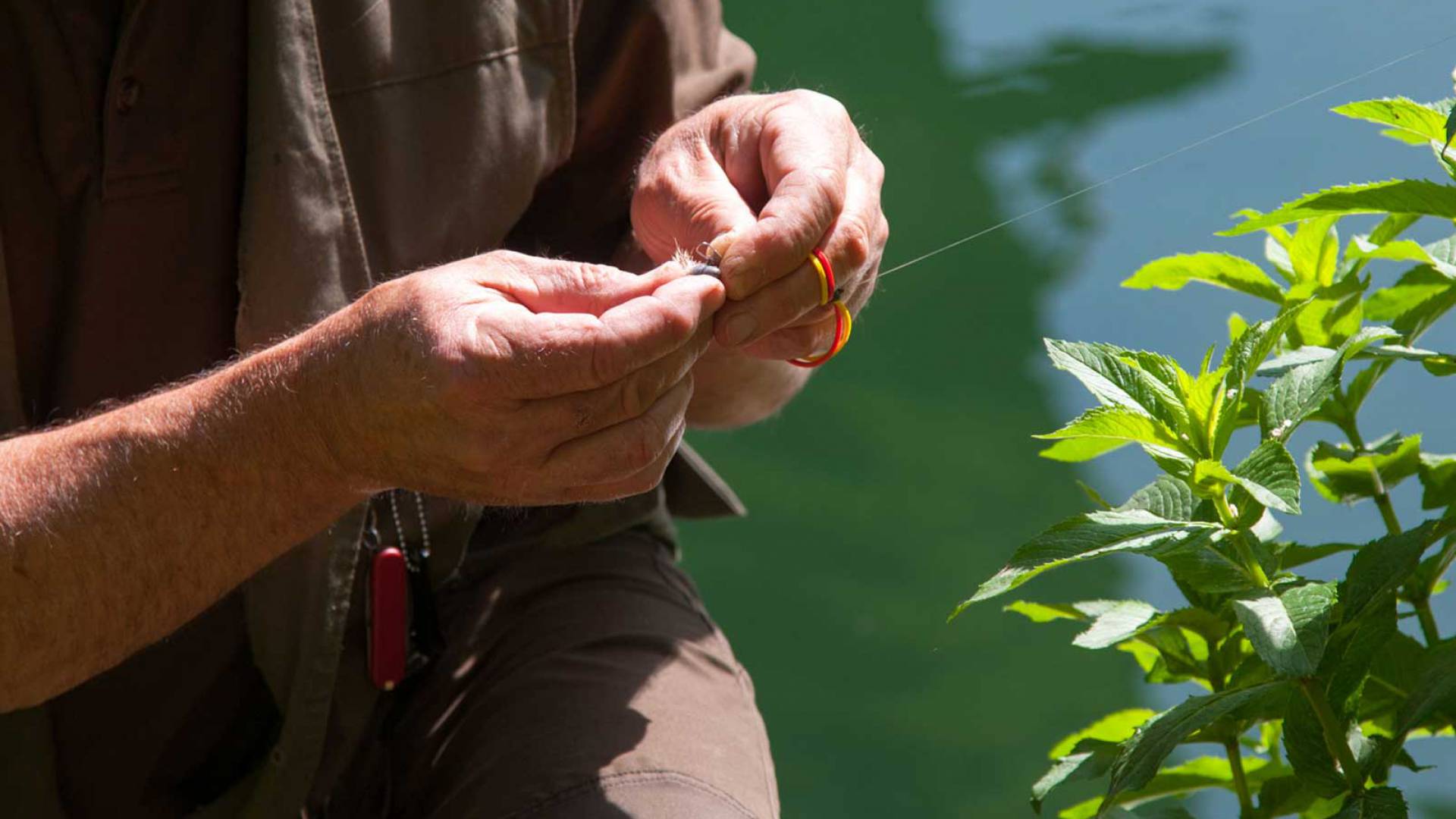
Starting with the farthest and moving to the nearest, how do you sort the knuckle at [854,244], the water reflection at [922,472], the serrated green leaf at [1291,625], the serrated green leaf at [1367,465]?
the water reflection at [922,472] → the knuckle at [854,244] → the serrated green leaf at [1367,465] → the serrated green leaf at [1291,625]

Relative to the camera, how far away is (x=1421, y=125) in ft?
2.85

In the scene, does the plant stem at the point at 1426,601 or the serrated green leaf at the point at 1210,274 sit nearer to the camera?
the plant stem at the point at 1426,601

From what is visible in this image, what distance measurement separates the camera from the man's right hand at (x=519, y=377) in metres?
0.91

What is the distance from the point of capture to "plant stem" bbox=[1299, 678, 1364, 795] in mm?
793

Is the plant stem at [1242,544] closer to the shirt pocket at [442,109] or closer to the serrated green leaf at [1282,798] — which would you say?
the serrated green leaf at [1282,798]

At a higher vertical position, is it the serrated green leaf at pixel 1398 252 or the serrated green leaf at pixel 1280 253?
the serrated green leaf at pixel 1398 252

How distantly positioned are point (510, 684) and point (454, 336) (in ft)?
1.73

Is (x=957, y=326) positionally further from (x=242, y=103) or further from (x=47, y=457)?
(x=47, y=457)

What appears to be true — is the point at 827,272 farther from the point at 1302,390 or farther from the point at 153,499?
the point at 153,499

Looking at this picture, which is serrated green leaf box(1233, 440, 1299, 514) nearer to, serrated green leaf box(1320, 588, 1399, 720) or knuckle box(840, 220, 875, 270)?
serrated green leaf box(1320, 588, 1399, 720)

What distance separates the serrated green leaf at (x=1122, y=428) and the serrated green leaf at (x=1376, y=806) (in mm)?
209

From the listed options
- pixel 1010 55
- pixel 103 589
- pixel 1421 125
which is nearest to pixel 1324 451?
pixel 1421 125

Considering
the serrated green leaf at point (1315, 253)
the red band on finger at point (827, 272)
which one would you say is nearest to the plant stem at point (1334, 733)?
the serrated green leaf at point (1315, 253)

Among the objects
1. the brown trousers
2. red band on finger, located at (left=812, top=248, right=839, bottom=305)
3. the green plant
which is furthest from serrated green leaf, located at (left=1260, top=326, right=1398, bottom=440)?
the brown trousers
